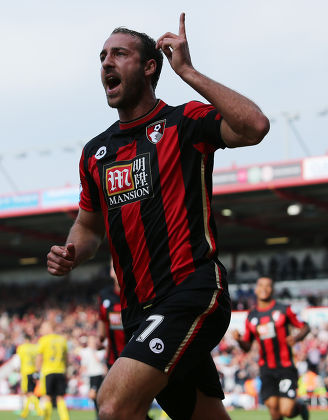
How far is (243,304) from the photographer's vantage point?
25.1 meters

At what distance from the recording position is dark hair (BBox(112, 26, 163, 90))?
14.1 feet

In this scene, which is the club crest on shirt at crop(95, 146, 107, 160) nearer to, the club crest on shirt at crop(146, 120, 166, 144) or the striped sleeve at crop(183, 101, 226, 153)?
the club crest on shirt at crop(146, 120, 166, 144)

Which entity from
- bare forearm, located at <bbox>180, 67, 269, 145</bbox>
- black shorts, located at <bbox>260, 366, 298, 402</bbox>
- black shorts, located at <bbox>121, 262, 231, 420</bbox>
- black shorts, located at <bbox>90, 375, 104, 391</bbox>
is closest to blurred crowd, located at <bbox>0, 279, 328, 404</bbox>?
black shorts, located at <bbox>90, 375, 104, 391</bbox>

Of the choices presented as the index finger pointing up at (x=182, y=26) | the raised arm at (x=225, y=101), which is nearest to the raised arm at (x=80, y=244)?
the raised arm at (x=225, y=101)

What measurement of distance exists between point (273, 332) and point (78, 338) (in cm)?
1384

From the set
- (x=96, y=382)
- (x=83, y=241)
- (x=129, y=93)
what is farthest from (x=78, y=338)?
(x=129, y=93)

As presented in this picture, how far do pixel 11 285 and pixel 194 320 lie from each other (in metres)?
34.7

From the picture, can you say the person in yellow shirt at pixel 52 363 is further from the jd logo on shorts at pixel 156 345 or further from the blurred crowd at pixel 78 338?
the jd logo on shorts at pixel 156 345

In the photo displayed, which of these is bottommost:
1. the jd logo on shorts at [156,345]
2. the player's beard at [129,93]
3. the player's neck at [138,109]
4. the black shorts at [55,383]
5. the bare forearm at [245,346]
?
the black shorts at [55,383]

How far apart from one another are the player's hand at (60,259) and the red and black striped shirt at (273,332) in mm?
6310

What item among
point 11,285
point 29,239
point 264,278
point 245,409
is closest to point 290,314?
point 264,278

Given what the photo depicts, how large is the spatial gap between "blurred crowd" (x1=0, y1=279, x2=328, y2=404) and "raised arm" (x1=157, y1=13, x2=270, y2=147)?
446 inches

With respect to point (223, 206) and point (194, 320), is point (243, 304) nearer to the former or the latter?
point (223, 206)

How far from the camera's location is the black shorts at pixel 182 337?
3.69 m
